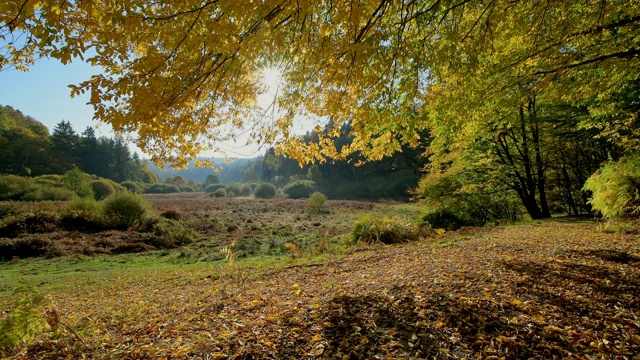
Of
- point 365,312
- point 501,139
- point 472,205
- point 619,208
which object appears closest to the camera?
point 365,312

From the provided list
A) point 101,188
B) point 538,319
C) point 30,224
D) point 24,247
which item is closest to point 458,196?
point 538,319

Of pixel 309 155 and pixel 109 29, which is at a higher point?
pixel 109 29

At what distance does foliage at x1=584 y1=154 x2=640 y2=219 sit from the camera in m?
7.35

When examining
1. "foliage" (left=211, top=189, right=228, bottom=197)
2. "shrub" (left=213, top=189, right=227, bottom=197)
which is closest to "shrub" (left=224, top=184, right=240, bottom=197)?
"foliage" (left=211, top=189, right=228, bottom=197)

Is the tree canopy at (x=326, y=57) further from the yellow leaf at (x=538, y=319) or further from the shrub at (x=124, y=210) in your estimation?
the shrub at (x=124, y=210)

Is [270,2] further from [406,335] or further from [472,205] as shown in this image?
[472,205]

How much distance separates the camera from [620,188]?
7.63 meters

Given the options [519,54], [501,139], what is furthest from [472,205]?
[519,54]

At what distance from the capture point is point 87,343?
116 inches

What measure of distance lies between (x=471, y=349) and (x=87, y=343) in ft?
11.5

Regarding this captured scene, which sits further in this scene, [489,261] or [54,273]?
[54,273]

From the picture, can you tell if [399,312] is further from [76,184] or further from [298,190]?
[298,190]

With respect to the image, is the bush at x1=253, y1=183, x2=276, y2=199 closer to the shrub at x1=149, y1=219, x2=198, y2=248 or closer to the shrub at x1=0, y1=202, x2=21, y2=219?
the shrub at x1=149, y1=219, x2=198, y2=248

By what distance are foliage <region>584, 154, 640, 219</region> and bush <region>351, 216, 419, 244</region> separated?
4.95m
